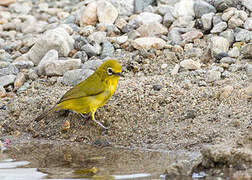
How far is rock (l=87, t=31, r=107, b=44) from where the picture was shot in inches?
360

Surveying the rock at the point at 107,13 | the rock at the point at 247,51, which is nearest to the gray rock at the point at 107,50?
the rock at the point at 107,13

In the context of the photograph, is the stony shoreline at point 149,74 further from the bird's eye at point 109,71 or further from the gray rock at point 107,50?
the bird's eye at point 109,71

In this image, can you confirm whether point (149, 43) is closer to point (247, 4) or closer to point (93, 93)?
point (247, 4)

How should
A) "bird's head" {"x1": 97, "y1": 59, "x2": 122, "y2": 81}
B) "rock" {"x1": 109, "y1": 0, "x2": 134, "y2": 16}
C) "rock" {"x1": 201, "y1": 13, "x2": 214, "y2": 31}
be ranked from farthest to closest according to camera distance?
"rock" {"x1": 109, "y1": 0, "x2": 134, "y2": 16}
"rock" {"x1": 201, "y1": 13, "x2": 214, "y2": 31}
"bird's head" {"x1": 97, "y1": 59, "x2": 122, "y2": 81}

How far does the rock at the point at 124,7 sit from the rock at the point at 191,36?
1815mm

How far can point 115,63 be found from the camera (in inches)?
272

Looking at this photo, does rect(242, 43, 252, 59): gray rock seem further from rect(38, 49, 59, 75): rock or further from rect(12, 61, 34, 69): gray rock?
rect(12, 61, 34, 69): gray rock

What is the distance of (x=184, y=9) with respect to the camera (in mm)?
9562

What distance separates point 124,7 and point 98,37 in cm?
141

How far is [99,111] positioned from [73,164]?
1.55m

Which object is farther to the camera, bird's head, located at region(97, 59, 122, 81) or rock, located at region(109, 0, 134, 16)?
rock, located at region(109, 0, 134, 16)

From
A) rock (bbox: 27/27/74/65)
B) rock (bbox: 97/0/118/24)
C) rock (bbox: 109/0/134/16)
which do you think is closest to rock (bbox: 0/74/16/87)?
rock (bbox: 27/27/74/65)

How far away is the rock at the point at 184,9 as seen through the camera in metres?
9.52

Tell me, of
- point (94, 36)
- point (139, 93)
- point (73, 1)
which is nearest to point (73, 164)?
point (139, 93)
